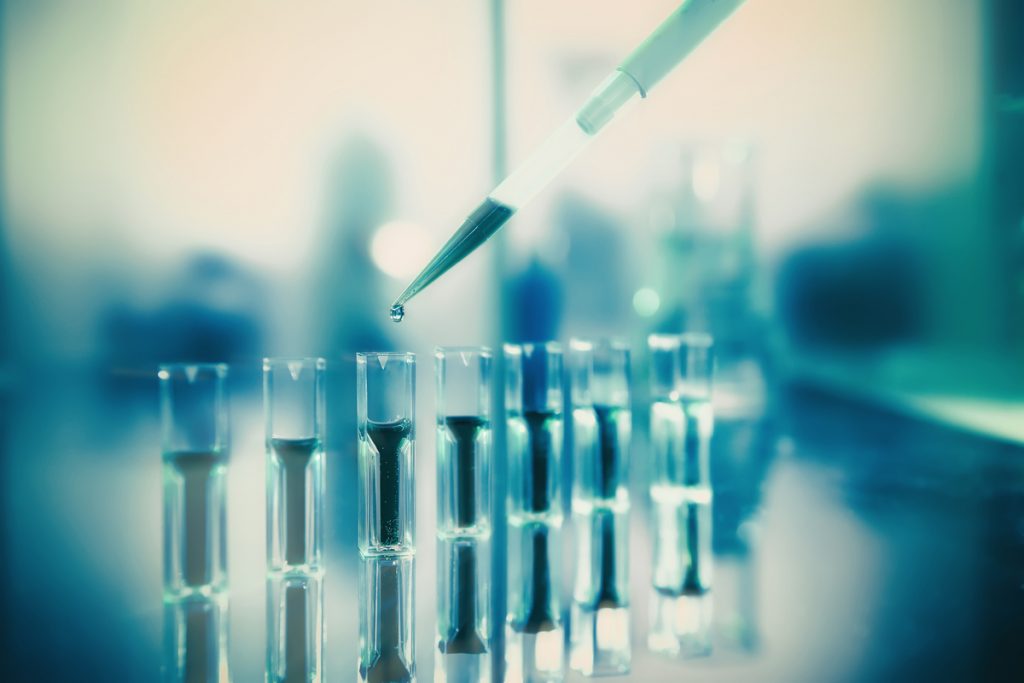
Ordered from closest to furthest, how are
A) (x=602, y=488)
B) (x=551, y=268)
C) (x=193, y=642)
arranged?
(x=193, y=642), (x=602, y=488), (x=551, y=268)

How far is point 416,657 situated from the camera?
2.07ft

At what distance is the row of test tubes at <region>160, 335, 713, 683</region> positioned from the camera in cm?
56

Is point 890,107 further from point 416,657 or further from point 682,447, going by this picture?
point 416,657

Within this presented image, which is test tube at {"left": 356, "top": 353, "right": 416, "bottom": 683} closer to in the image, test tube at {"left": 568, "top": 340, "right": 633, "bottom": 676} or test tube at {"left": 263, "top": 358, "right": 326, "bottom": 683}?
test tube at {"left": 263, "top": 358, "right": 326, "bottom": 683}

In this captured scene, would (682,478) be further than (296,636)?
Yes

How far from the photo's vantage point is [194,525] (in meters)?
0.56

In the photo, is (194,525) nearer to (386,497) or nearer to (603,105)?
(386,497)

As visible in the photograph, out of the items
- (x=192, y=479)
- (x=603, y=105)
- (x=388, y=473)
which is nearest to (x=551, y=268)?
(x=603, y=105)

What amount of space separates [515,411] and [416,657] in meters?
0.21

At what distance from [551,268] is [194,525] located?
394mm

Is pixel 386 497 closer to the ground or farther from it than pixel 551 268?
closer to the ground

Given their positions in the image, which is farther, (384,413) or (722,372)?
(722,372)

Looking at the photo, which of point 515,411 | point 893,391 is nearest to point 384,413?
point 515,411

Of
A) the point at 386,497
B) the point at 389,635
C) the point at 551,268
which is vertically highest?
the point at 551,268
